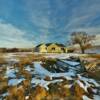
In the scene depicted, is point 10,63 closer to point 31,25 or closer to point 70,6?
point 31,25

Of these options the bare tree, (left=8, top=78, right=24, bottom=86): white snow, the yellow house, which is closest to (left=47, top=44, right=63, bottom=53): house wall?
the yellow house

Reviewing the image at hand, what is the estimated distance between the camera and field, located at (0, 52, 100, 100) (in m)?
3.90

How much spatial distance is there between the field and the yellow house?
90 millimetres

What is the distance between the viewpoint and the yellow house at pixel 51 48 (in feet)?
14.7

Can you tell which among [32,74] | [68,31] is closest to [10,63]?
[32,74]

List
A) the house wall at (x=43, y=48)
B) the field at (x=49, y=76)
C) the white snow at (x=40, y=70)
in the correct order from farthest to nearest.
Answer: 1. the house wall at (x=43, y=48)
2. the white snow at (x=40, y=70)
3. the field at (x=49, y=76)

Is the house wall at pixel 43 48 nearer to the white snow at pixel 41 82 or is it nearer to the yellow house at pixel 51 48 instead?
the yellow house at pixel 51 48

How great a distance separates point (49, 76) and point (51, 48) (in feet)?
1.84

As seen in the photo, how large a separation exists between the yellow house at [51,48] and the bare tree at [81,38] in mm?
233

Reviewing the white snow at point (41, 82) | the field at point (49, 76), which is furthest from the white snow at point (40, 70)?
the white snow at point (41, 82)

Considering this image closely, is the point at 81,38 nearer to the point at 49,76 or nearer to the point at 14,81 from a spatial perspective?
the point at 49,76

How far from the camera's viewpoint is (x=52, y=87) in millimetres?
3979

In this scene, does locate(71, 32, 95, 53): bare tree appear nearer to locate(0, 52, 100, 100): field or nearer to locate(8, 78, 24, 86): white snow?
locate(0, 52, 100, 100): field

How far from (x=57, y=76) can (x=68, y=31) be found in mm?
851
